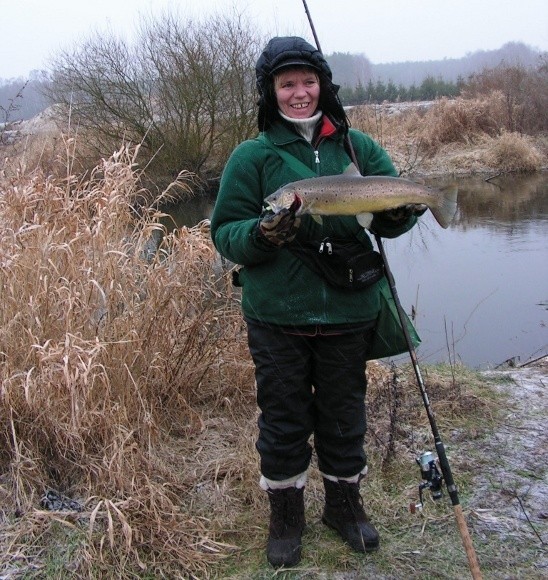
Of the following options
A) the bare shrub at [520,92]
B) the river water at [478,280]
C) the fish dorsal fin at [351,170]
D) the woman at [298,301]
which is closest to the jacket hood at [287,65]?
the woman at [298,301]

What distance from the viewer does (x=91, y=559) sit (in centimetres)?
250

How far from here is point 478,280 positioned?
28.5 feet

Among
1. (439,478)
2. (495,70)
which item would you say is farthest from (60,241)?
(495,70)

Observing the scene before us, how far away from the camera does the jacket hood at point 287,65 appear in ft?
7.79

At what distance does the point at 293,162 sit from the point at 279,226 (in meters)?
0.41

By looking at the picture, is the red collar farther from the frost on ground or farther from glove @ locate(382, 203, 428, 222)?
the frost on ground

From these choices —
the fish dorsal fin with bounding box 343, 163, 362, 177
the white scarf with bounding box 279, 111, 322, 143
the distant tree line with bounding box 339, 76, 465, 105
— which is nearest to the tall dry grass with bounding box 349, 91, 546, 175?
the distant tree line with bounding box 339, 76, 465, 105

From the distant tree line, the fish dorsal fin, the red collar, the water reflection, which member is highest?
the red collar

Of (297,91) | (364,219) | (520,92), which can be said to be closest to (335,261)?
(364,219)

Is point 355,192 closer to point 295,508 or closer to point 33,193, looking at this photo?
point 295,508

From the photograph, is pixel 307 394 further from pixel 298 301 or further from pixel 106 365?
pixel 106 365

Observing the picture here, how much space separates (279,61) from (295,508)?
177cm

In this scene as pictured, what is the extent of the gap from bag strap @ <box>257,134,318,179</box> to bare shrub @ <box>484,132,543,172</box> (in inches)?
715

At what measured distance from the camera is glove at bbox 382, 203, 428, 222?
2.45 meters
